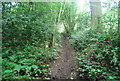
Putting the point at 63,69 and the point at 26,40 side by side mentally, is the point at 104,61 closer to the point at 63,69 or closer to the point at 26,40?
the point at 63,69

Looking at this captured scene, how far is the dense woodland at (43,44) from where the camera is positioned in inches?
123

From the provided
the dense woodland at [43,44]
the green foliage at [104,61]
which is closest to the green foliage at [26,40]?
the dense woodland at [43,44]

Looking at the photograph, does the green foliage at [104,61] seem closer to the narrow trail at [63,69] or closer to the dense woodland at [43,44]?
the dense woodland at [43,44]

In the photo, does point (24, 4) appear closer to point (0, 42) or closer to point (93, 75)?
point (0, 42)

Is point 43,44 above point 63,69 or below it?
above

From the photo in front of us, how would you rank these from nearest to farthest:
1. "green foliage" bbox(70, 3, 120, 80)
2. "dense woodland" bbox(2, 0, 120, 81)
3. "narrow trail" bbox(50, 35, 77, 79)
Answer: "green foliage" bbox(70, 3, 120, 80) → "dense woodland" bbox(2, 0, 120, 81) → "narrow trail" bbox(50, 35, 77, 79)

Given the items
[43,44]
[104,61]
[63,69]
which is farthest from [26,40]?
[104,61]

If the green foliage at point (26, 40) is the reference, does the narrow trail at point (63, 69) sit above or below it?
below

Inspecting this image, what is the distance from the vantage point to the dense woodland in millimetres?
3129

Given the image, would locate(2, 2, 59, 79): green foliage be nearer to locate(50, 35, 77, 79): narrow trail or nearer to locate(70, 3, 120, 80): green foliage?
locate(50, 35, 77, 79): narrow trail

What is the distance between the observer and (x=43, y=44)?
16.7ft

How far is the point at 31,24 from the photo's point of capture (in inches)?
190

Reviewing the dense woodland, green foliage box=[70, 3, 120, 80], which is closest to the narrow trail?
the dense woodland

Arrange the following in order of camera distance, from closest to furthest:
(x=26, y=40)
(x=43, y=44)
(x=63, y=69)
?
(x=63, y=69), (x=26, y=40), (x=43, y=44)
